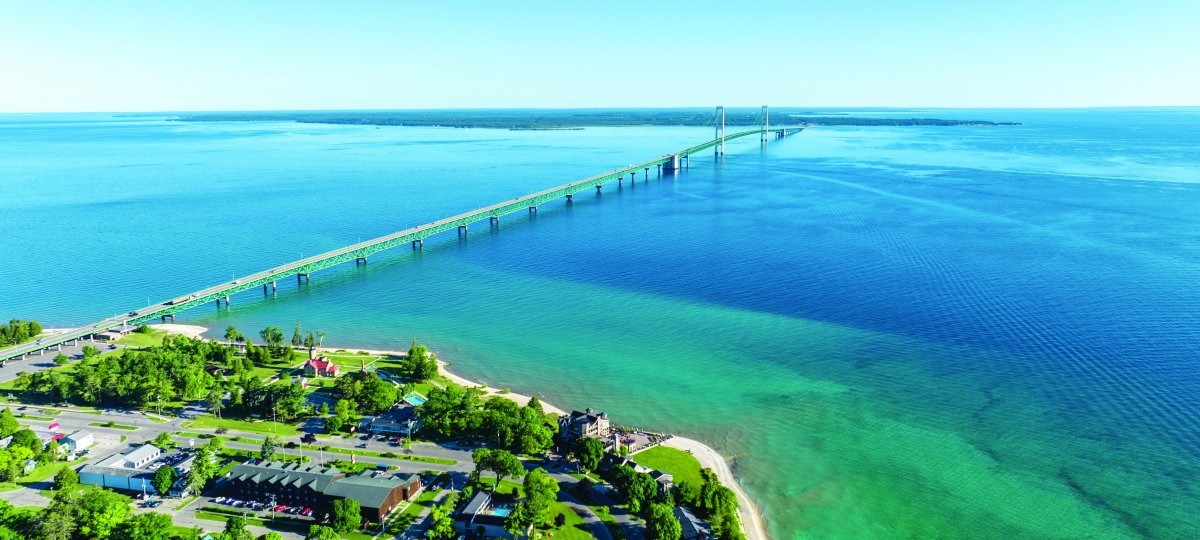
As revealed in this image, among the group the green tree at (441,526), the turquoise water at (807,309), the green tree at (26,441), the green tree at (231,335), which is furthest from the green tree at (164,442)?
the turquoise water at (807,309)

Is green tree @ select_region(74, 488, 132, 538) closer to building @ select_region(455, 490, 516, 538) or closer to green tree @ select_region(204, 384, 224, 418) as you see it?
green tree @ select_region(204, 384, 224, 418)

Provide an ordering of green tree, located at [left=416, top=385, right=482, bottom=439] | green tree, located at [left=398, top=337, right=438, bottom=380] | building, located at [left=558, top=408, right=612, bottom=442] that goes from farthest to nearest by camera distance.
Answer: green tree, located at [left=398, top=337, right=438, bottom=380] < green tree, located at [left=416, top=385, right=482, bottom=439] < building, located at [left=558, top=408, right=612, bottom=442]

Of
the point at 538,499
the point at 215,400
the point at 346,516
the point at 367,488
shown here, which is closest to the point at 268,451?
the point at 367,488

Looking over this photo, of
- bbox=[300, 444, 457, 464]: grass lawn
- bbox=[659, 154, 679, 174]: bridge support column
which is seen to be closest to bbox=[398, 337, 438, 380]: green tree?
bbox=[300, 444, 457, 464]: grass lawn

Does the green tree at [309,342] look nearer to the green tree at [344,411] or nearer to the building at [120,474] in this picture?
the green tree at [344,411]

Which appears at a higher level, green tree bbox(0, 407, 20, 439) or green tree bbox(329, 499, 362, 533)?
green tree bbox(0, 407, 20, 439)

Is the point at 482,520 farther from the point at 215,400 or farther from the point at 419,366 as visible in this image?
the point at 215,400
